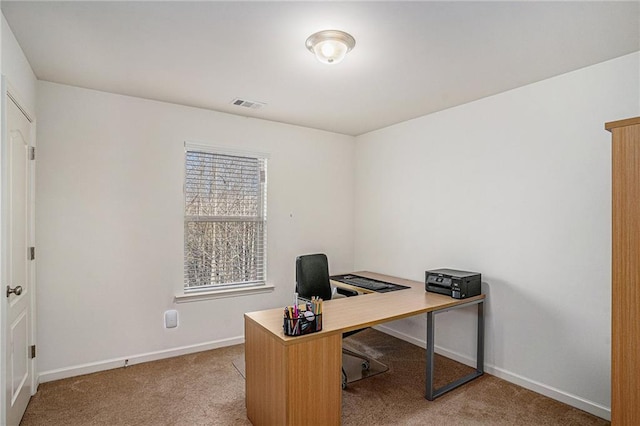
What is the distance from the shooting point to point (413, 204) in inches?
157

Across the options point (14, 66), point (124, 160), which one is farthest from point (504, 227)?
point (14, 66)

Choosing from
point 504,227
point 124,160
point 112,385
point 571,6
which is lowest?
point 112,385

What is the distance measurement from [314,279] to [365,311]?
86 cm

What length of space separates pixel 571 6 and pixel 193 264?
358 centimetres

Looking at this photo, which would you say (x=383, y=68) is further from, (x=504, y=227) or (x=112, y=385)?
(x=112, y=385)

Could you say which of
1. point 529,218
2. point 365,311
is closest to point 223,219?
point 365,311

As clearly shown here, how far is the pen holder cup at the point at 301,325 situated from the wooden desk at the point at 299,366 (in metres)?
0.03

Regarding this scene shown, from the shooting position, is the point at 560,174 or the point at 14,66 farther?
the point at 560,174

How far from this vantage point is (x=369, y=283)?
3695 mm

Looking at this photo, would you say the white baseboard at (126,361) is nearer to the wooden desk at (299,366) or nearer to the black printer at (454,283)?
the wooden desk at (299,366)

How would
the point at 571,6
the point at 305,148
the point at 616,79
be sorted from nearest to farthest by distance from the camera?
the point at 571,6 → the point at 616,79 → the point at 305,148

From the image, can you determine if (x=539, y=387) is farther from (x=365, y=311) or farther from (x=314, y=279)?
(x=314, y=279)

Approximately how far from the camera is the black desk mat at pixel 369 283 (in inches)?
136

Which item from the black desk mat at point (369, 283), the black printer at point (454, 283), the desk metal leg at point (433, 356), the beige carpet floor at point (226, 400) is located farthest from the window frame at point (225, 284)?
the desk metal leg at point (433, 356)
